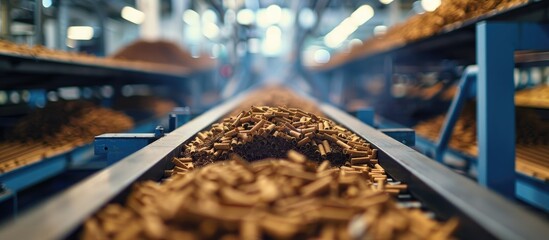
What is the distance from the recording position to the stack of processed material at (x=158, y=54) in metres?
10.9

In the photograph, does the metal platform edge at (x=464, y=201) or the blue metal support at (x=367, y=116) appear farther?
the blue metal support at (x=367, y=116)

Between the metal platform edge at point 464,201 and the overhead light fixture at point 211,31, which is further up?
the overhead light fixture at point 211,31

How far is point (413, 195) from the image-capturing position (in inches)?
76.6

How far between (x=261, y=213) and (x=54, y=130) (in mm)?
4419

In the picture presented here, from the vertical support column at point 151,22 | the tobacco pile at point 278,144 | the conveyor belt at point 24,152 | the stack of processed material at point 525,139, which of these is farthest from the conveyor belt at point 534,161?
the vertical support column at point 151,22

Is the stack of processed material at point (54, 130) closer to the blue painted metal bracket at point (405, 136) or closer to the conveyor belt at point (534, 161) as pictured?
the blue painted metal bracket at point (405, 136)

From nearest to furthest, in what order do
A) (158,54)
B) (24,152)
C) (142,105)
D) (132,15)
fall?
(24,152) < (142,105) < (158,54) < (132,15)

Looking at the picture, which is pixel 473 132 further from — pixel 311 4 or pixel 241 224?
pixel 311 4

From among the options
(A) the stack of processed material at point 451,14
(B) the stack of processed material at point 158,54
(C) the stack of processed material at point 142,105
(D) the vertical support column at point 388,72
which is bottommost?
(C) the stack of processed material at point 142,105

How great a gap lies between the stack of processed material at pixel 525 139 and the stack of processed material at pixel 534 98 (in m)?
0.10

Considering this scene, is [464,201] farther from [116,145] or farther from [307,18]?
[307,18]

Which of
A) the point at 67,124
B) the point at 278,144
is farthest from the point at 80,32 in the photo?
the point at 278,144

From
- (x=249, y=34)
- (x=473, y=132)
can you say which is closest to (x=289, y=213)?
(x=473, y=132)

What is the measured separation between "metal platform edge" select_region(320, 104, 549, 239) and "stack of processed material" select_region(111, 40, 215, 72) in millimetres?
9091
